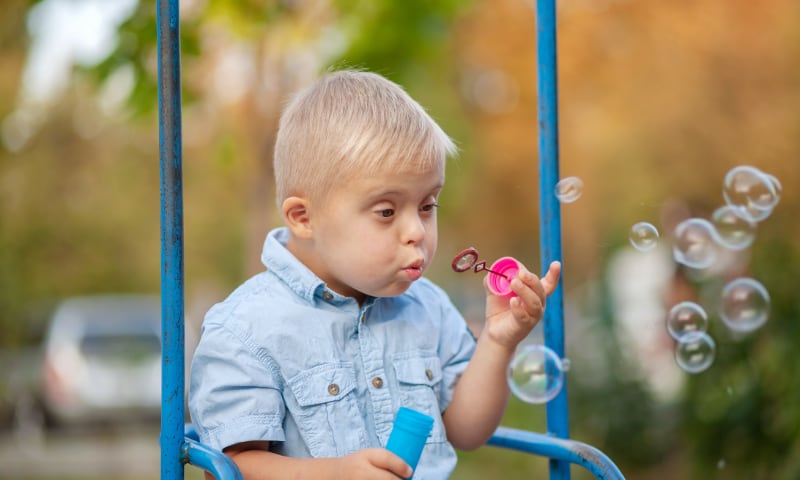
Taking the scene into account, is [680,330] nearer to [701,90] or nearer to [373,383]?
[373,383]

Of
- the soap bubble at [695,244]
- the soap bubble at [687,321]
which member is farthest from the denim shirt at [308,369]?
the soap bubble at [695,244]

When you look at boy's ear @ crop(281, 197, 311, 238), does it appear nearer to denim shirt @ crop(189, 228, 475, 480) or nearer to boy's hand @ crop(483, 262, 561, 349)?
denim shirt @ crop(189, 228, 475, 480)

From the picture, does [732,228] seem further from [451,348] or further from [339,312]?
[339,312]

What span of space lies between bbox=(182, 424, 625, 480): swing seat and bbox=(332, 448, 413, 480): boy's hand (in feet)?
0.62

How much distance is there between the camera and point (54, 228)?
16.1 m

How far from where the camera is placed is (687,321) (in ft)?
8.16

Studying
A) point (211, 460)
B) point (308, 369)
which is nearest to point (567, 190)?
point (308, 369)

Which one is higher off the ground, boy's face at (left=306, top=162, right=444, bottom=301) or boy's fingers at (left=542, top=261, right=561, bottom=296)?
boy's face at (left=306, top=162, right=444, bottom=301)

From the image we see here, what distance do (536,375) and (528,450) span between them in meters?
0.16

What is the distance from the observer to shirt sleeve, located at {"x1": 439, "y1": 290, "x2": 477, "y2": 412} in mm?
2068

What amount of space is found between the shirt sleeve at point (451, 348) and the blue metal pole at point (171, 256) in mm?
584

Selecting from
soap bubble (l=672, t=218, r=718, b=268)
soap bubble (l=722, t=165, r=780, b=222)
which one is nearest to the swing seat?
soap bubble (l=672, t=218, r=718, b=268)

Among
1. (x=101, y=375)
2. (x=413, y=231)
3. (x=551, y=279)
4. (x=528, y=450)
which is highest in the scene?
(x=413, y=231)

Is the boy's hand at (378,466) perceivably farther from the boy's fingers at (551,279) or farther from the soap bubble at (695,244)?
the soap bubble at (695,244)
